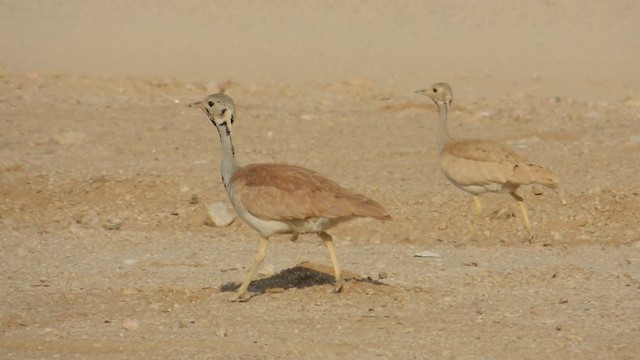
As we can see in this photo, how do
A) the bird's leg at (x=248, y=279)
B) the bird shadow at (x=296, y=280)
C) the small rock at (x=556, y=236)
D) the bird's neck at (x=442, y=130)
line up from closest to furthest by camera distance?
the bird's leg at (x=248, y=279)
the bird shadow at (x=296, y=280)
the small rock at (x=556, y=236)
the bird's neck at (x=442, y=130)

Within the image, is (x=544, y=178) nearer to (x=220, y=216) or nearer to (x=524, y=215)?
(x=524, y=215)

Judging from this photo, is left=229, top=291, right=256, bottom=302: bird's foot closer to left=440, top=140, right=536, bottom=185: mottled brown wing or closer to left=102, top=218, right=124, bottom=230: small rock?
left=440, top=140, right=536, bottom=185: mottled brown wing

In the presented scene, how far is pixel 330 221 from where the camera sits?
32.7 feet

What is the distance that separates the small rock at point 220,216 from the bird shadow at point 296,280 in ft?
8.66

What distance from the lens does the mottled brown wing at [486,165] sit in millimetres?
13055

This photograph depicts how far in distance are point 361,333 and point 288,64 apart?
18.7 m

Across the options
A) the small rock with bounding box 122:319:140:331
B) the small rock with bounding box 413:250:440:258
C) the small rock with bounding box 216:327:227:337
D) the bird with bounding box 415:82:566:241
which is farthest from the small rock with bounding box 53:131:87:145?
the small rock with bounding box 216:327:227:337

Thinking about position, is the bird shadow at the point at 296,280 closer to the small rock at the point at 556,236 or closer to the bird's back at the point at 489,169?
the bird's back at the point at 489,169

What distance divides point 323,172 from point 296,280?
546 centimetres

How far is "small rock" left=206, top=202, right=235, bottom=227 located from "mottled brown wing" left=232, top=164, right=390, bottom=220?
3465 millimetres

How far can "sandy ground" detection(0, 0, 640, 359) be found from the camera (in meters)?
9.56

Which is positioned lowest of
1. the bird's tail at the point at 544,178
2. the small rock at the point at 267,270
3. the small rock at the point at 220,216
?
the small rock at the point at 220,216

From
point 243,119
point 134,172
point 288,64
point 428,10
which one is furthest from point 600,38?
point 134,172

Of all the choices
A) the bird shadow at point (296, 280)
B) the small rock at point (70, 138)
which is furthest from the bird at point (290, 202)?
the small rock at point (70, 138)
